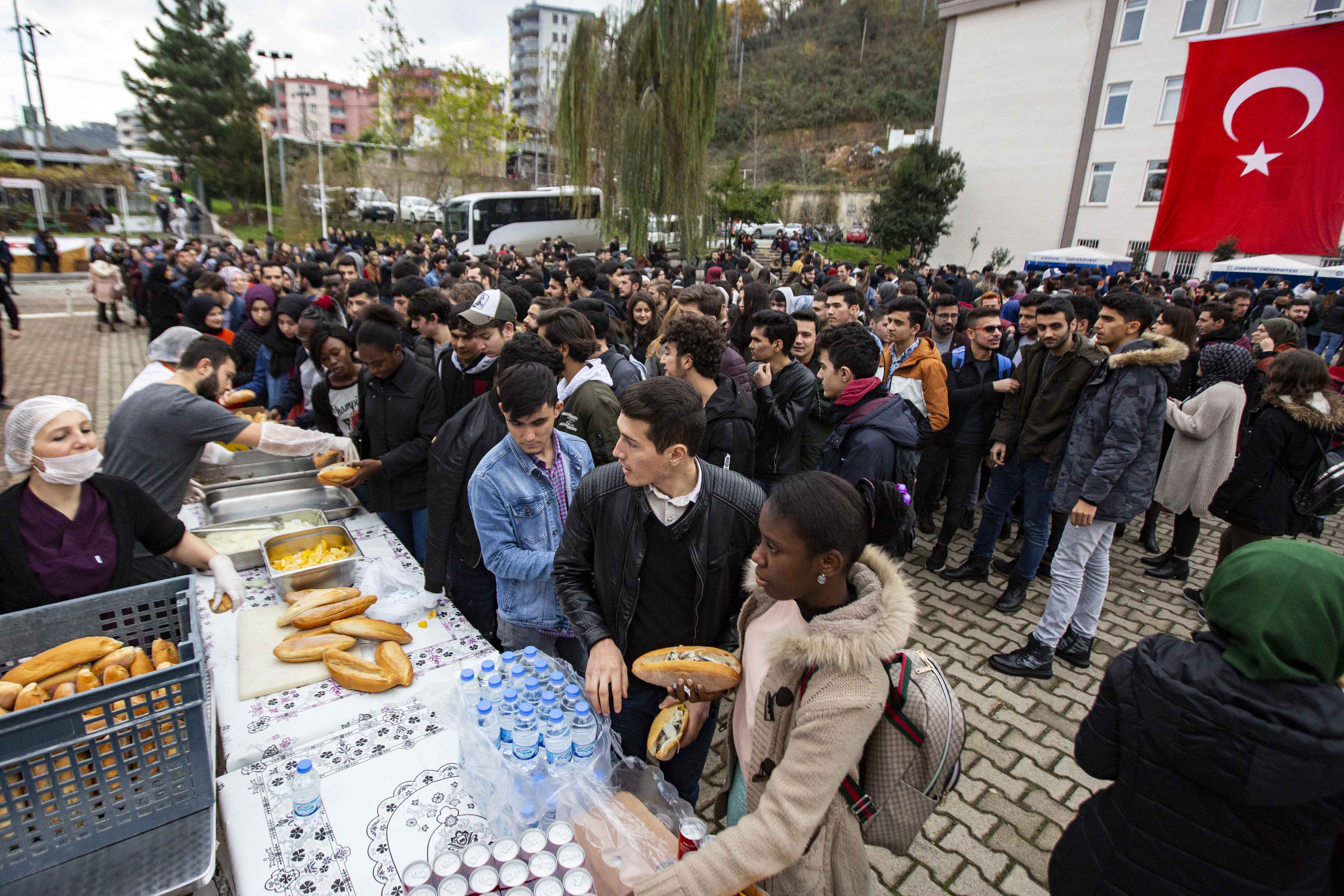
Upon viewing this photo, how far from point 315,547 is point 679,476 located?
2.17m

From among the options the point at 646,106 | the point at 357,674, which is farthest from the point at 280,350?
the point at 646,106

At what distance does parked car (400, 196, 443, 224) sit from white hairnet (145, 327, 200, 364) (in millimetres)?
31371

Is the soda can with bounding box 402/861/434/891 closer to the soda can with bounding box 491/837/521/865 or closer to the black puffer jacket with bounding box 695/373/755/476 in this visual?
the soda can with bounding box 491/837/521/865

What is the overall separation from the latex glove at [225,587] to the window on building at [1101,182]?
3058 cm

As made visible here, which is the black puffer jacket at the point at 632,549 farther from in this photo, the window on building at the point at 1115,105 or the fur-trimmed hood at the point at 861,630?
the window on building at the point at 1115,105

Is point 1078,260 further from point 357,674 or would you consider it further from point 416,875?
point 416,875

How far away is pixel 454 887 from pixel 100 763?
96 centimetres

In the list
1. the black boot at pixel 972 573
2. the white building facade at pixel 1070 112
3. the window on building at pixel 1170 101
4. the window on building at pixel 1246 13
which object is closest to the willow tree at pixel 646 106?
the black boot at pixel 972 573

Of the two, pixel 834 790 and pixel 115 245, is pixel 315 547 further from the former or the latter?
pixel 115 245

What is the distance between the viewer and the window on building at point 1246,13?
70.4 ft

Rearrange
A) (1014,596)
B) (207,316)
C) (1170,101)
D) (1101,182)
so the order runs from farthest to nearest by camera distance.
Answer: (1101,182) → (1170,101) → (207,316) → (1014,596)

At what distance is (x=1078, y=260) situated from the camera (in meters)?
22.1

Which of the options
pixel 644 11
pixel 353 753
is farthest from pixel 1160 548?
pixel 644 11

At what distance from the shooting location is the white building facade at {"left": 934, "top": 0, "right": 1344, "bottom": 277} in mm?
22672
